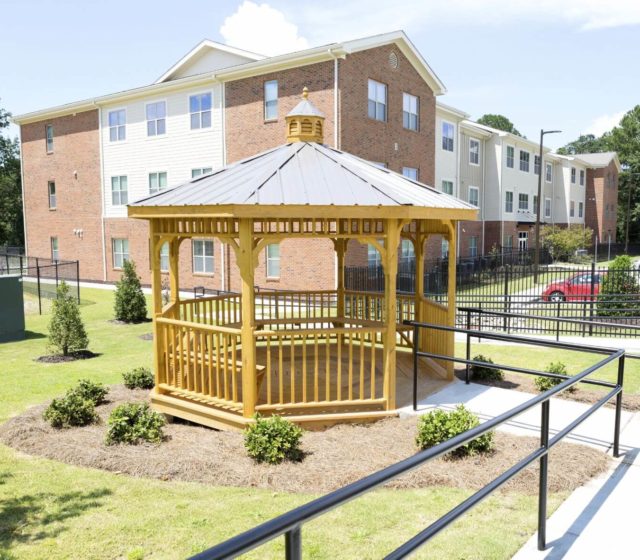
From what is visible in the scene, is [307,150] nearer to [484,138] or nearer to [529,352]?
[529,352]

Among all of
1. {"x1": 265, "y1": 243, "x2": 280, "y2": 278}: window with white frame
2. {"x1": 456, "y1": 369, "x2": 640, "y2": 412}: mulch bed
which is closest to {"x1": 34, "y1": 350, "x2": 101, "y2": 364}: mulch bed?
{"x1": 456, "y1": 369, "x2": 640, "y2": 412}: mulch bed

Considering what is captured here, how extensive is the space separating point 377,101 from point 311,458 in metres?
19.7

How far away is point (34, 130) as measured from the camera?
3381cm

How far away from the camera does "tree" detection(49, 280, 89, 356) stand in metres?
13.1

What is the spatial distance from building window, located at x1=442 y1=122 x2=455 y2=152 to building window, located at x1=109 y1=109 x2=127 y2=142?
54.6 ft

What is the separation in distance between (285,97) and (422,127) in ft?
24.7

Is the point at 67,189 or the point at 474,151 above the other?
the point at 474,151

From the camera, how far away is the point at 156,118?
27.9 meters

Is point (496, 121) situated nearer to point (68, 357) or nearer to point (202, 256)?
point (202, 256)

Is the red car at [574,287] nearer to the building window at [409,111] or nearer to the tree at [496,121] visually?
the building window at [409,111]

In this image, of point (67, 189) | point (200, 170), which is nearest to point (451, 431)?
point (200, 170)

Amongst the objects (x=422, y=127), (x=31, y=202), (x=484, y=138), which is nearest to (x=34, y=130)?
(x=31, y=202)

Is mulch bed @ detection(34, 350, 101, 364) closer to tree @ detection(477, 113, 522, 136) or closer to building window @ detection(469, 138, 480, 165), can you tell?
building window @ detection(469, 138, 480, 165)

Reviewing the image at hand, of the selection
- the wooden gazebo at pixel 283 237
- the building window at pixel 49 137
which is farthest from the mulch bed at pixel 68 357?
the building window at pixel 49 137
